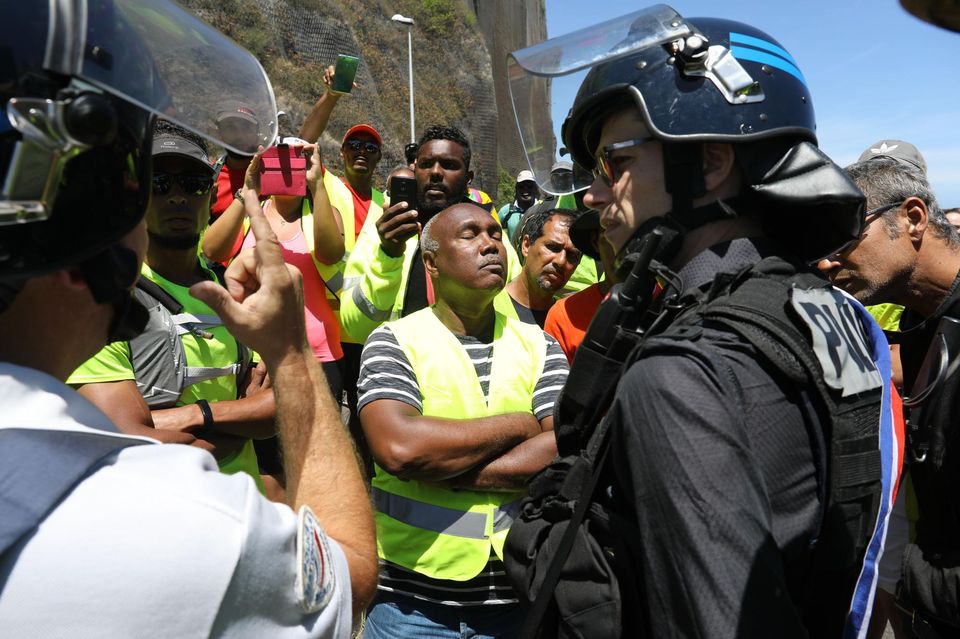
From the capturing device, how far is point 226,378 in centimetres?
323

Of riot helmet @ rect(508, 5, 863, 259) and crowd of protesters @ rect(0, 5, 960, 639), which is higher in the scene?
riot helmet @ rect(508, 5, 863, 259)

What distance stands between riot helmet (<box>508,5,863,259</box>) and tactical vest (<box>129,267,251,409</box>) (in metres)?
1.77

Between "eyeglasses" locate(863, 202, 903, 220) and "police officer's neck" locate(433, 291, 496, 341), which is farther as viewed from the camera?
"eyeglasses" locate(863, 202, 903, 220)

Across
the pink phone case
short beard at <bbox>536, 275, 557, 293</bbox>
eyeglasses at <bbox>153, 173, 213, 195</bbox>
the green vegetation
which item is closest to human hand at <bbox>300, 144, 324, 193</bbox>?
the pink phone case

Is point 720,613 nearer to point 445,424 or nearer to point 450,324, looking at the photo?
point 445,424

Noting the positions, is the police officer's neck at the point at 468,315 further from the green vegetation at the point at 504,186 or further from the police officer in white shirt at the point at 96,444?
the green vegetation at the point at 504,186

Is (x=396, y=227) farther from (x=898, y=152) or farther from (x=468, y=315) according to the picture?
(x=898, y=152)

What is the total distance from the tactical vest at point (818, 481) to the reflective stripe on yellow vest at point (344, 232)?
3.02 metres

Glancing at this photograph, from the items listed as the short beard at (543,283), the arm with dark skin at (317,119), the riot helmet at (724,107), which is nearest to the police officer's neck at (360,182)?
the arm with dark skin at (317,119)

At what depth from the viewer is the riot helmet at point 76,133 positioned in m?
1.07

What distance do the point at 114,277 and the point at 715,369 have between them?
107 cm

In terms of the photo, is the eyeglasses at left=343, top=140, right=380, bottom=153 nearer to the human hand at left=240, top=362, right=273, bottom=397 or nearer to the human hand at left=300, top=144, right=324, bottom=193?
the human hand at left=300, top=144, right=324, bottom=193

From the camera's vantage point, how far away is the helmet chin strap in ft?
4.08

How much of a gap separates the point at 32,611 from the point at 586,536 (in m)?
1.10
